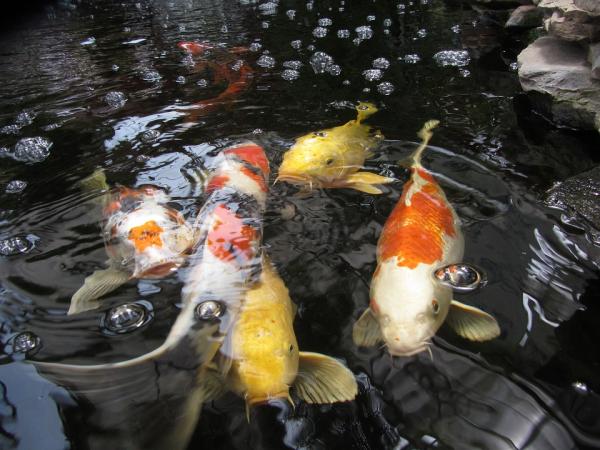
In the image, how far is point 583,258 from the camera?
6.50 feet

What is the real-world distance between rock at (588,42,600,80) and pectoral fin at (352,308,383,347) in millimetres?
2748

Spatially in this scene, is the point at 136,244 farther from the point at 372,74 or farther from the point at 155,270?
the point at 372,74

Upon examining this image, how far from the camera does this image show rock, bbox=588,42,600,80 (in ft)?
10.2

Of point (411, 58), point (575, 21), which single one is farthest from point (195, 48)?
point (575, 21)

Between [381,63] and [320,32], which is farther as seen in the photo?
[320,32]

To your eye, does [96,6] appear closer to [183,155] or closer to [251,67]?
[251,67]

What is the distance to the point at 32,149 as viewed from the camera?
10.8 feet

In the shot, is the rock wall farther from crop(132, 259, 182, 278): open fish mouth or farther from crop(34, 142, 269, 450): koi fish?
crop(132, 259, 182, 278): open fish mouth

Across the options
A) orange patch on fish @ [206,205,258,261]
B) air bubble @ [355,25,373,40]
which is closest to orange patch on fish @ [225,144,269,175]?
orange patch on fish @ [206,205,258,261]

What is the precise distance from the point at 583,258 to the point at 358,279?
1035 millimetres

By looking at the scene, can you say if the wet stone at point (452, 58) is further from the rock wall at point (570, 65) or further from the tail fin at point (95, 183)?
the tail fin at point (95, 183)

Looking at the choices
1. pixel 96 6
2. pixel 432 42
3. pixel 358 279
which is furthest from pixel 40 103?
pixel 96 6

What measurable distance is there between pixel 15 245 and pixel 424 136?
2.67 meters

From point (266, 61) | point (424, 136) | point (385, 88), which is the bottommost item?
point (266, 61)
